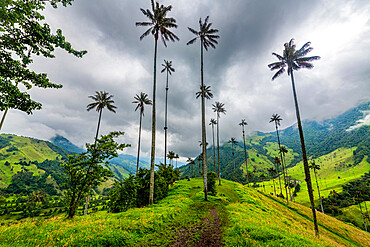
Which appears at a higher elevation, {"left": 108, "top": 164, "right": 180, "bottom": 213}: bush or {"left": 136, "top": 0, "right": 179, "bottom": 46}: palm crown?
{"left": 136, "top": 0, "right": 179, "bottom": 46}: palm crown

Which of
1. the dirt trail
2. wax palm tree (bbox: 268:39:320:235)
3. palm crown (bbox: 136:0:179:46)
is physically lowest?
the dirt trail

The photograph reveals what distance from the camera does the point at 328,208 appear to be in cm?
8881

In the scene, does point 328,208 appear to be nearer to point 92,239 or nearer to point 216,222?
point 216,222

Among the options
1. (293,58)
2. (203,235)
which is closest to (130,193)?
(203,235)

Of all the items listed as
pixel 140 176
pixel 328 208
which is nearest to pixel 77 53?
pixel 140 176

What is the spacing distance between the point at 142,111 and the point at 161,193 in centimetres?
2402

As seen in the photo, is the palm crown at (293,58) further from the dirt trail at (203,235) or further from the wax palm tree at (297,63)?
the dirt trail at (203,235)

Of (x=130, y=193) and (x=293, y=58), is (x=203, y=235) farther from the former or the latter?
(x=293, y=58)

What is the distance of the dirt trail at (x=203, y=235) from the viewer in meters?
9.12

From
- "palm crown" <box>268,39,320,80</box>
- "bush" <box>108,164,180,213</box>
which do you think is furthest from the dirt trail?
"palm crown" <box>268,39,320,80</box>

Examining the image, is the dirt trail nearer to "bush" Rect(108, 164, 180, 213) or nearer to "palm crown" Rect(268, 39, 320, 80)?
"bush" Rect(108, 164, 180, 213)

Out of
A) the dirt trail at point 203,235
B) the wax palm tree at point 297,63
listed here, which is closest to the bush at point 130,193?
the dirt trail at point 203,235

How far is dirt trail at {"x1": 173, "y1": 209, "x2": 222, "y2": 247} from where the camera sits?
9.12 metres

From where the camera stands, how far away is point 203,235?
10.5m
